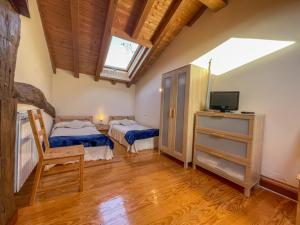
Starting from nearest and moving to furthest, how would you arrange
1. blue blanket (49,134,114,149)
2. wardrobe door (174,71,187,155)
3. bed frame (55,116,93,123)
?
1. blue blanket (49,134,114,149)
2. wardrobe door (174,71,187,155)
3. bed frame (55,116,93,123)

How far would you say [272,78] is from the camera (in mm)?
2023

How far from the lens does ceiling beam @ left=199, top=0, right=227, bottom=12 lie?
2.57 meters

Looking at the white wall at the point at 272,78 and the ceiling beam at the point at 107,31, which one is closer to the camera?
the white wall at the point at 272,78

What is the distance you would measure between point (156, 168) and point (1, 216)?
6.37 ft

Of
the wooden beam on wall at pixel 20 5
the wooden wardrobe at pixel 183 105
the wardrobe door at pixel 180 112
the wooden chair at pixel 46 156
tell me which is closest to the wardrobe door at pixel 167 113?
the wooden wardrobe at pixel 183 105

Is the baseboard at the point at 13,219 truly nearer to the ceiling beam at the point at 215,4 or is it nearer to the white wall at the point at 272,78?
the white wall at the point at 272,78

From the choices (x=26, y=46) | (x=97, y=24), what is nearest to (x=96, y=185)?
(x=26, y=46)

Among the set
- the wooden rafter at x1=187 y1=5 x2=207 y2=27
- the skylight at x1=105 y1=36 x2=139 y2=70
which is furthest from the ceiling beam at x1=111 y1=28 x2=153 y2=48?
the wooden rafter at x1=187 y1=5 x2=207 y2=27

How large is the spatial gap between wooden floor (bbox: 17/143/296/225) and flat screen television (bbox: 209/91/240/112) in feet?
3.72

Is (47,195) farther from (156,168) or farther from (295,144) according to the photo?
(295,144)

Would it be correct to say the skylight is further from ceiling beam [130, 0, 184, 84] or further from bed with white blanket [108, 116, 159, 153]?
bed with white blanket [108, 116, 159, 153]

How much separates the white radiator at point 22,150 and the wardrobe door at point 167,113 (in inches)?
91.7

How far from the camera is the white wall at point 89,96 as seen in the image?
4.59 metres

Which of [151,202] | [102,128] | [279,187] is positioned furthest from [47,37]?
[279,187]
